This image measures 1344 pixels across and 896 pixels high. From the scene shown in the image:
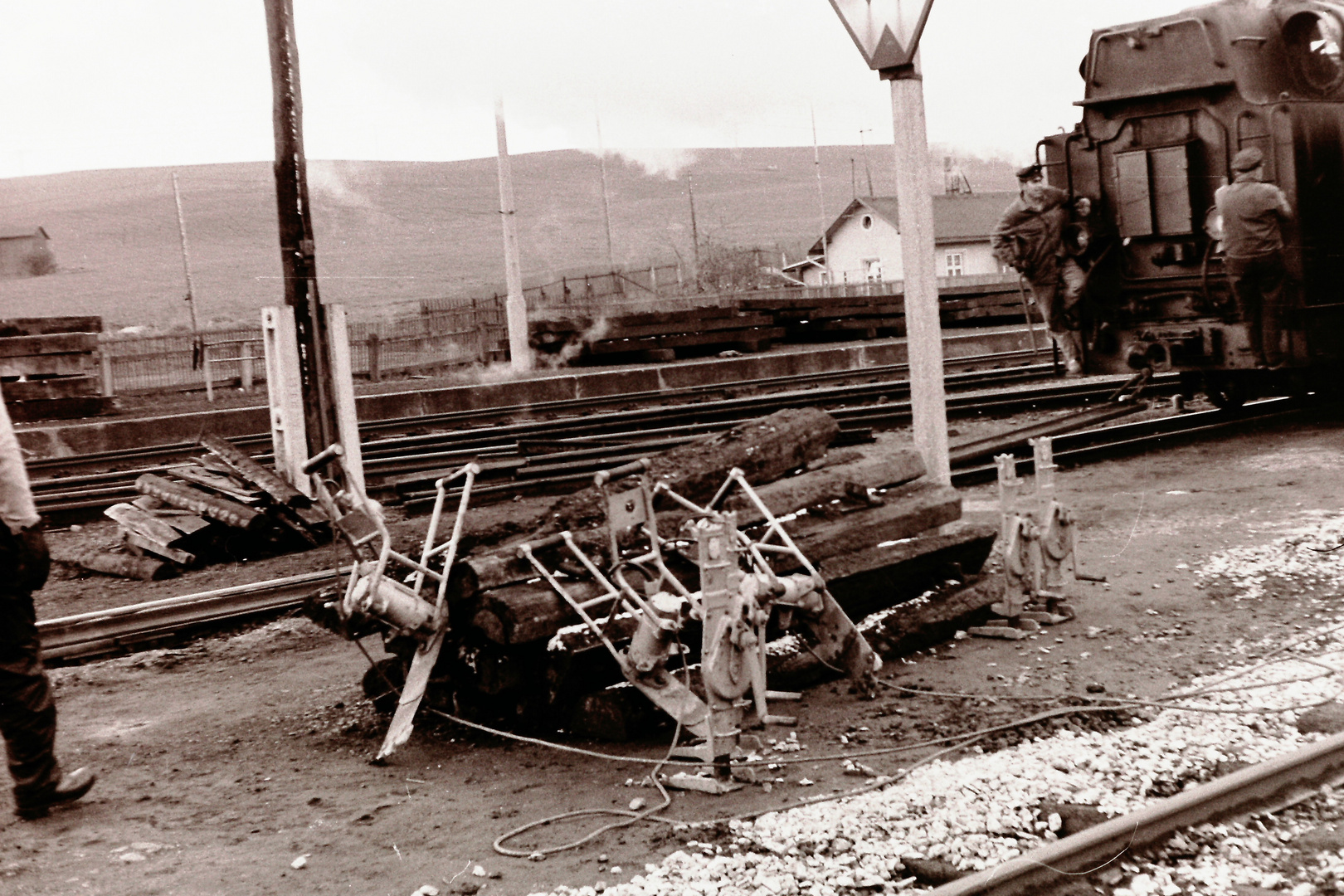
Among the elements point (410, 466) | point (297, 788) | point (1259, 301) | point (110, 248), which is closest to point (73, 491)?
point (410, 466)

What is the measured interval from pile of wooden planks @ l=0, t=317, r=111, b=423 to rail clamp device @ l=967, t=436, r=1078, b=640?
702 inches

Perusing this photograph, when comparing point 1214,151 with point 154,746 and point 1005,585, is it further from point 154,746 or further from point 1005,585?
point 154,746

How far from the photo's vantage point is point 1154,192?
44.7ft

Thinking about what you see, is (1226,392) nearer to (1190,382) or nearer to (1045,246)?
(1190,382)

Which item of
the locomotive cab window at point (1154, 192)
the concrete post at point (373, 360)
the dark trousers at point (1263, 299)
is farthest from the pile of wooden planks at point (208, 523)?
the concrete post at point (373, 360)

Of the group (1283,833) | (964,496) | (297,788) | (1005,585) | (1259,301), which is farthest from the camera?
(1259,301)

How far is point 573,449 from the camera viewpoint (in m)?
14.1

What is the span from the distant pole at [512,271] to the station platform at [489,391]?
1.59ft

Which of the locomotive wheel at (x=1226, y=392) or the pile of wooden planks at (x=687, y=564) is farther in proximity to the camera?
the locomotive wheel at (x=1226, y=392)

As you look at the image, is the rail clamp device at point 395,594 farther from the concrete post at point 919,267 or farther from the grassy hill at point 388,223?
the grassy hill at point 388,223

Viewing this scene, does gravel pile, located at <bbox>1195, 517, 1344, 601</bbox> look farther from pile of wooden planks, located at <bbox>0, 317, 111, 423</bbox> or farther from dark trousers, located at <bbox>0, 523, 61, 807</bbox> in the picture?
pile of wooden planks, located at <bbox>0, 317, 111, 423</bbox>

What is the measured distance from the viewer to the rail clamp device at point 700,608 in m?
5.24

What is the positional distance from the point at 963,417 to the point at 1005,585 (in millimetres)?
8998

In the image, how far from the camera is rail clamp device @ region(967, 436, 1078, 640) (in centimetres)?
733
